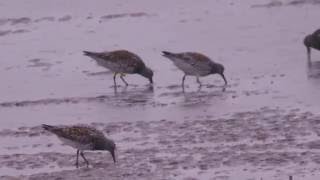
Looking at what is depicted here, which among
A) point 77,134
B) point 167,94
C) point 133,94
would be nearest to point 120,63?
point 133,94

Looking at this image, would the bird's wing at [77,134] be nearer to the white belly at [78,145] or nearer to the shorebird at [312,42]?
the white belly at [78,145]

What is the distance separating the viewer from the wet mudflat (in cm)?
1423

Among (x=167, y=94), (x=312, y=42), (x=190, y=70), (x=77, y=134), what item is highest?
(x=312, y=42)

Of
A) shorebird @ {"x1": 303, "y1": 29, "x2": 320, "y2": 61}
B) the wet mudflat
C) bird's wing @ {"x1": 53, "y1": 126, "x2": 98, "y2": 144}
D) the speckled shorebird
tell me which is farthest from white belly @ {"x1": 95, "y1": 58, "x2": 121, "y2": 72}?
bird's wing @ {"x1": 53, "y1": 126, "x2": 98, "y2": 144}

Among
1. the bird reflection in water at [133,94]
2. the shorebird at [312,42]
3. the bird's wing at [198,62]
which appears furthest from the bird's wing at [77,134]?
the shorebird at [312,42]

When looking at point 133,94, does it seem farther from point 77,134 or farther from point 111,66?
point 77,134

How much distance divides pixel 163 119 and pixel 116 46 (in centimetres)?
840

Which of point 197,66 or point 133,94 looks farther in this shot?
point 197,66

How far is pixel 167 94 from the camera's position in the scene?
1953 centimetres

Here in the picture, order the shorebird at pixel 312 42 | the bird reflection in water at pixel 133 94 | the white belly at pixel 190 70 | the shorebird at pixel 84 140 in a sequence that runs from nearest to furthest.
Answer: the shorebird at pixel 84 140 → the bird reflection in water at pixel 133 94 → the white belly at pixel 190 70 → the shorebird at pixel 312 42

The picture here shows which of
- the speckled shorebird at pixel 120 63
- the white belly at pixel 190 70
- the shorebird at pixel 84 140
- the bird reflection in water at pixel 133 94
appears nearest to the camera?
the shorebird at pixel 84 140

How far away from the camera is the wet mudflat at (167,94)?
46.7 feet

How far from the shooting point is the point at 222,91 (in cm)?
1947

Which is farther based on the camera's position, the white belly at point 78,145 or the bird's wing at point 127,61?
the bird's wing at point 127,61
